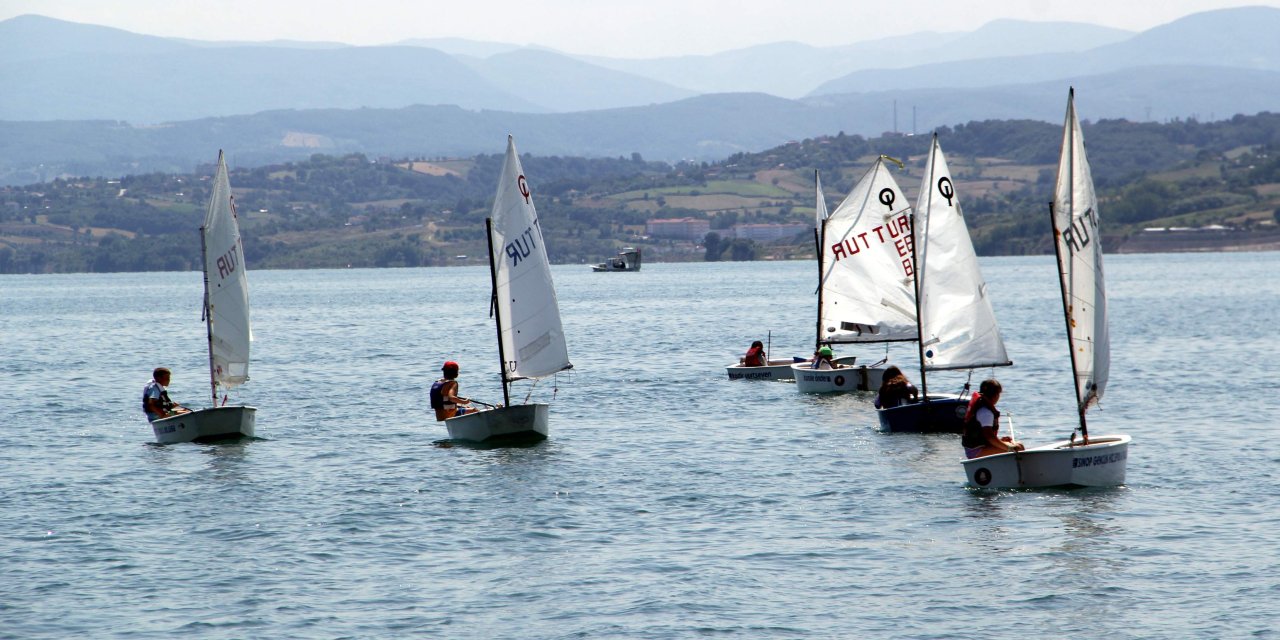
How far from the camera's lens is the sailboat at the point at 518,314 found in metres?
41.3

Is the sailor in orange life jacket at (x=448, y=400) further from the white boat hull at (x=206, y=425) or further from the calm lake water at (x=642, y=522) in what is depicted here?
the white boat hull at (x=206, y=425)

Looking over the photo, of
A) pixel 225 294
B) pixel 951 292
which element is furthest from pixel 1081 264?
pixel 225 294

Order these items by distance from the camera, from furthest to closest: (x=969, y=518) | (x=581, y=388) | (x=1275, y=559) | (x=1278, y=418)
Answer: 1. (x=581, y=388)
2. (x=1278, y=418)
3. (x=969, y=518)
4. (x=1275, y=559)

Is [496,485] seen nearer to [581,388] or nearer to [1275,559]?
[1275,559]

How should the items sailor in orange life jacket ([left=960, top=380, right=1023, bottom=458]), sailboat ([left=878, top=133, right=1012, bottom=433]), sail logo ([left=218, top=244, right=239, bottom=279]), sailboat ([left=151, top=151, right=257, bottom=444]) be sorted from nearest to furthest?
sailor in orange life jacket ([left=960, top=380, right=1023, bottom=458]) < sailboat ([left=878, top=133, right=1012, bottom=433]) < sailboat ([left=151, top=151, right=257, bottom=444]) < sail logo ([left=218, top=244, right=239, bottom=279])

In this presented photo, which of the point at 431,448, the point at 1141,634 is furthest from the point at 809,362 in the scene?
the point at 1141,634

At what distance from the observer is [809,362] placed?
2341 inches

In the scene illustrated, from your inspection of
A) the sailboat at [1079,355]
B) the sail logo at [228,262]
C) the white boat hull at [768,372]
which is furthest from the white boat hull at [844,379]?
the sail logo at [228,262]

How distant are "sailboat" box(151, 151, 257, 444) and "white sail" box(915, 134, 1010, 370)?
2042 centimetres

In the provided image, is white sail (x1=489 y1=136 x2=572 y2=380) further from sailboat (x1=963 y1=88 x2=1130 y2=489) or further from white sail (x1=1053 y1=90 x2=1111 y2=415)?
white sail (x1=1053 y1=90 x2=1111 y2=415)

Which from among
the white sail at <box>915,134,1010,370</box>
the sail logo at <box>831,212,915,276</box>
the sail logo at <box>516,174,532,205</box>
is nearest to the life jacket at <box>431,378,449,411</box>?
the sail logo at <box>516,174,532,205</box>

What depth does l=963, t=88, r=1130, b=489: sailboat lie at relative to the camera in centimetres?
3156

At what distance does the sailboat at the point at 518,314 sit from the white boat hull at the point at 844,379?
49.9 feet

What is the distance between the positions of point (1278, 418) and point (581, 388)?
95.0 feet
